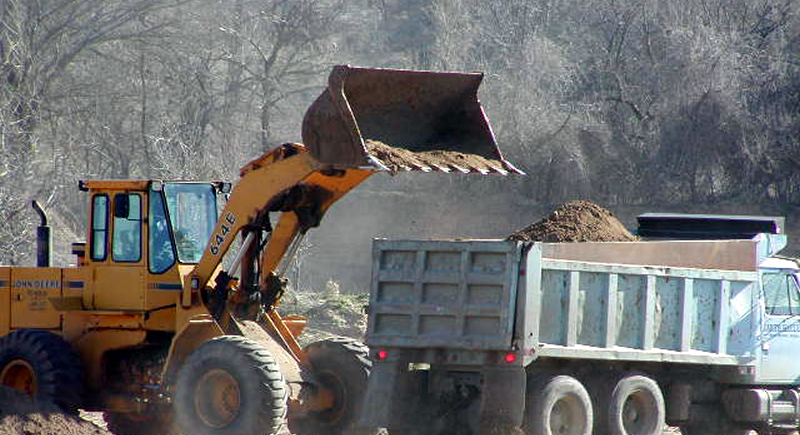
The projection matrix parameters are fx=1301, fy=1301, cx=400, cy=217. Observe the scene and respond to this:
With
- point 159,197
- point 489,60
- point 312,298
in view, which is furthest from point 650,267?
point 489,60

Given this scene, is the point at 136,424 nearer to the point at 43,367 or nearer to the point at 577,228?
the point at 43,367

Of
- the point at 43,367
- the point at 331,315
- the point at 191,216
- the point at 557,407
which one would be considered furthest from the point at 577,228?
the point at 331,315

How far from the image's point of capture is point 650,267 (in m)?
12.8

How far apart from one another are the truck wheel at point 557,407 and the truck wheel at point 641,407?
57cm

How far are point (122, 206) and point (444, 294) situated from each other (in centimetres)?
380

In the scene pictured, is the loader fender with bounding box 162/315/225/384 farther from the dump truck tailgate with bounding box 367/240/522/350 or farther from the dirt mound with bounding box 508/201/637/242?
the dirt mound with bounding box 508/201/637/242

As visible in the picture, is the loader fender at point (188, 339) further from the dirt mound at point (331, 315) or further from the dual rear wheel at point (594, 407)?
the dirt mound at point (331, 315)

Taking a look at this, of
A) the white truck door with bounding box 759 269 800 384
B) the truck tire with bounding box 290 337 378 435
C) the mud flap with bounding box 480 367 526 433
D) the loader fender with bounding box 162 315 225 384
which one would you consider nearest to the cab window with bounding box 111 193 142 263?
the loader fender with bounding box 162 315 225 384

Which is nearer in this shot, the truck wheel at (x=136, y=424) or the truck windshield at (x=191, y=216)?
the truck windshield at (x=191, y=216)

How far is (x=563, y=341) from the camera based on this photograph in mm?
11906

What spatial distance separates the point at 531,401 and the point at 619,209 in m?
24.6

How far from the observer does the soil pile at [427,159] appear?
1203 centimetres

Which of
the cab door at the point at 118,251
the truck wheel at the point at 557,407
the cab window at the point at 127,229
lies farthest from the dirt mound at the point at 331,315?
the truck wheel at the point at 557,407

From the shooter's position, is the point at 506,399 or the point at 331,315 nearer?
the point at 506,399
